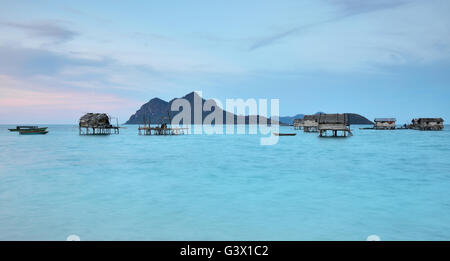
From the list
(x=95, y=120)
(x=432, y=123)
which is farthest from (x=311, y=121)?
(x=95, y=120)

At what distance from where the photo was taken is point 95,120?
7019cm

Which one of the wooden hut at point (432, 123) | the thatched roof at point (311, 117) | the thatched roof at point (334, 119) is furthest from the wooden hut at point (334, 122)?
the wooden hut at point (432, 123)

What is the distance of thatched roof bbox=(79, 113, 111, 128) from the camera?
70.2m

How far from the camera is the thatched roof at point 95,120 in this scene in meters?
70.2

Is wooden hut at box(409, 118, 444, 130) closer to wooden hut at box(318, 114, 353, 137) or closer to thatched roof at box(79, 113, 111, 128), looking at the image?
wooden hut at box(318, 114, 353, 137)

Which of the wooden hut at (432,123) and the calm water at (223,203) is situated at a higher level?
the wooden hut at (432,123)

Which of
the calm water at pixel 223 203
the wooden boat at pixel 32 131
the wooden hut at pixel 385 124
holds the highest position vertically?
the wooden hut at pixel 385 124

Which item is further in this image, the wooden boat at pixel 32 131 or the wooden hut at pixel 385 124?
the wooden hut at pixel 385 124

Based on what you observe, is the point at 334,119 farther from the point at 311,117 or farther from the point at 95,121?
the point at 95,121

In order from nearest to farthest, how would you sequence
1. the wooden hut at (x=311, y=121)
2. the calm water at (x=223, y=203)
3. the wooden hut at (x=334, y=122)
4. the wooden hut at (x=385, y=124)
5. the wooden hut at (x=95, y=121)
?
the calm water at (x=223, y=203) < the wooden hut at (x=334, y=122) < the wooden hut at (x=95, y=121) < the wooden hut at (x=311, y=121) < the wooden hut at (x=385, y=124)

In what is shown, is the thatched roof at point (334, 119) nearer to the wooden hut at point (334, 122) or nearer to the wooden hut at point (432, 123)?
the wooden hut at point (334, 122)

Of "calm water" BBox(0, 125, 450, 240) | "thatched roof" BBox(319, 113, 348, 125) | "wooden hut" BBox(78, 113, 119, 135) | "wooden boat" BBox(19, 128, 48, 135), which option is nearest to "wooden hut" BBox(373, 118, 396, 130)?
"thatched roof" BBox(319, 113, 348, 125)
